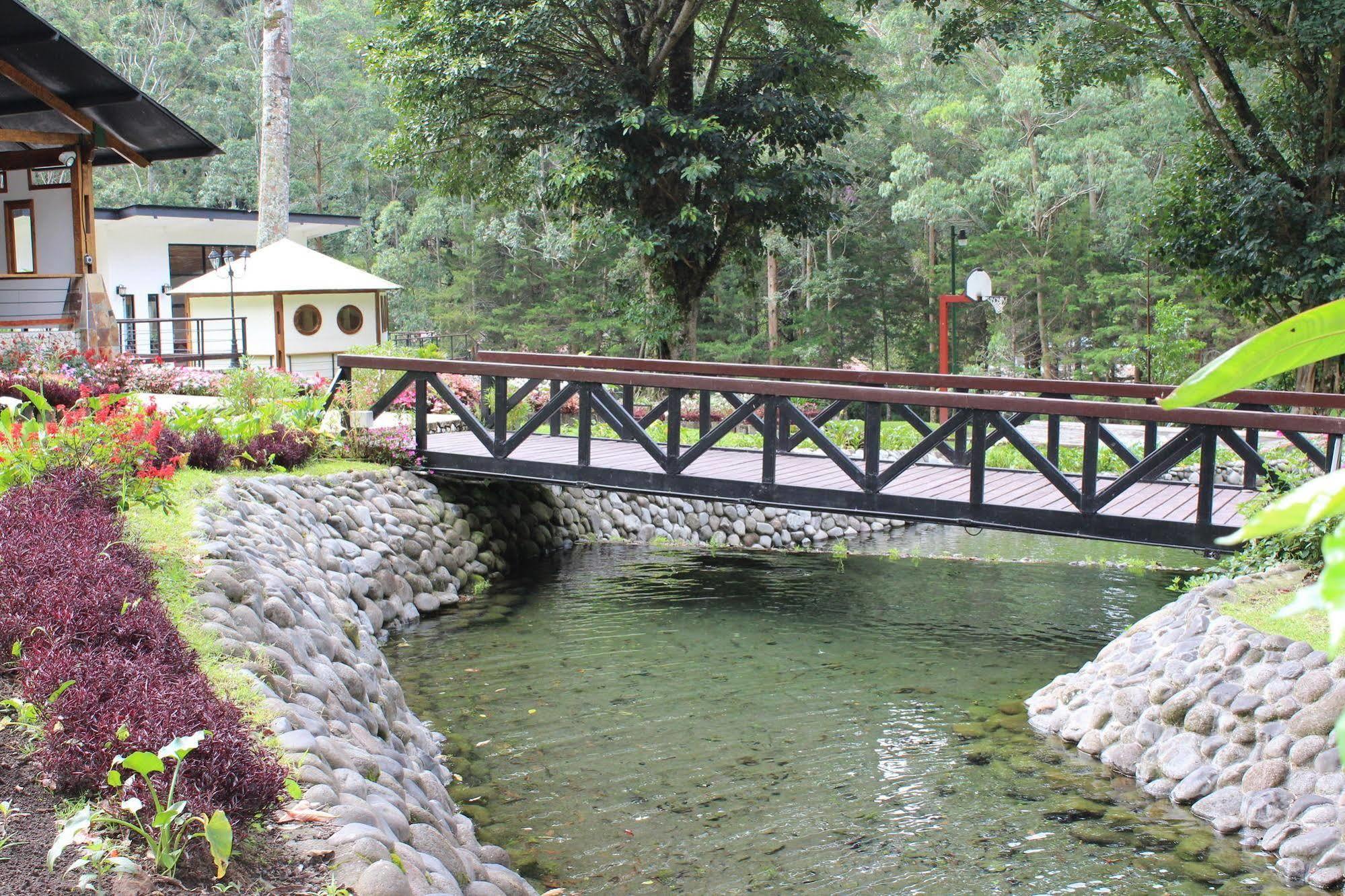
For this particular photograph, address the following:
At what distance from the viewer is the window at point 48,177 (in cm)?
1593

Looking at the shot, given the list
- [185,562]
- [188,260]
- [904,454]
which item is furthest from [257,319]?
[185,562]

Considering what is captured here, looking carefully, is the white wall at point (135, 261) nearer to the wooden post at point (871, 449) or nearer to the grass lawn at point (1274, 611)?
the wooden post at point (871, 449)

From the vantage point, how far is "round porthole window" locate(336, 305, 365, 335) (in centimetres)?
2100

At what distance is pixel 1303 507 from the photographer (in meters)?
0.62

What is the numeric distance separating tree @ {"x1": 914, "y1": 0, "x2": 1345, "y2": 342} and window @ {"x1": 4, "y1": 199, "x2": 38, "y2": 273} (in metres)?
12.7

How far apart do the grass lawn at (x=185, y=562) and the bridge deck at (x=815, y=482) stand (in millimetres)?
2852

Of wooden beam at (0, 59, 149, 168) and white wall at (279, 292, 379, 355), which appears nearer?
wooden beam at (0, 59, 149, 168)

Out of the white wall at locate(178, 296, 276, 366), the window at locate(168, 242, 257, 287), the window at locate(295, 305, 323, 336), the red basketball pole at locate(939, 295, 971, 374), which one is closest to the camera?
the red basketball pole at locate(939, 295, 971, 374)

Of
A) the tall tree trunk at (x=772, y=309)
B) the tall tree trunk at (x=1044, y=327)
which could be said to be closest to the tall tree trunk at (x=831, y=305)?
the tall tree trunk at (x=772, y=309)

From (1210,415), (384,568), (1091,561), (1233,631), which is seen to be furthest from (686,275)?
(1233,631)

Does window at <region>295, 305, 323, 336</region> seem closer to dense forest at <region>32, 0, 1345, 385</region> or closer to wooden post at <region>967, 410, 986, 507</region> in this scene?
dense forest at <region>32, 0, 1345, 385</region>

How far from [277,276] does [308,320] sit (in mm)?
2093

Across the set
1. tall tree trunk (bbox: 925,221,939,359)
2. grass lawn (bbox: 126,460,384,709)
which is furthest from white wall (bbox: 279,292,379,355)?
tall tree trunk (bbox: 925,221,939,359)

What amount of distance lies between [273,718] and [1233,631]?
4731 millimetres
